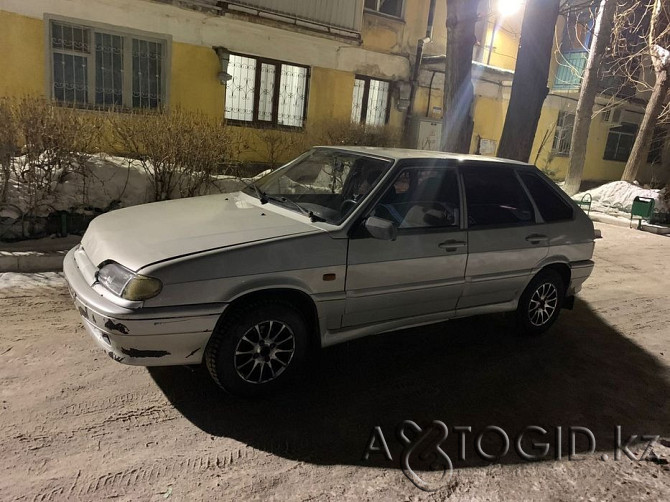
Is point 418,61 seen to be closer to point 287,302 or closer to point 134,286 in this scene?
point 287,302

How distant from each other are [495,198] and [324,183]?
58.1 inches

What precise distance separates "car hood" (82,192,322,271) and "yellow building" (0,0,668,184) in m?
6.33

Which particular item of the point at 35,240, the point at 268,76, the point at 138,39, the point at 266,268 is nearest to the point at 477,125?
the point at 268,76

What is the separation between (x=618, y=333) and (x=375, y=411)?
3158mm

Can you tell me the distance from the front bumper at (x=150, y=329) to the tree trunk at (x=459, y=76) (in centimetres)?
742

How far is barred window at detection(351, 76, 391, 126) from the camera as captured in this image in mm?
14373

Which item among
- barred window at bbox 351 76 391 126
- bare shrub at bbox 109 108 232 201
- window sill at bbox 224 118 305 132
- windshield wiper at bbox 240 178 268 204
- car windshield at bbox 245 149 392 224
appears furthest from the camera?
barred window at bbox 351 76 391 126

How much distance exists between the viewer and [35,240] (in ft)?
20.0

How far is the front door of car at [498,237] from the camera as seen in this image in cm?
422

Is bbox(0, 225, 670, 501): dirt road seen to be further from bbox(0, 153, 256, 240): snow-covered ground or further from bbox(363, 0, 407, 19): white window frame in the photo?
bbox(363, 0, 407, 19): white window frame

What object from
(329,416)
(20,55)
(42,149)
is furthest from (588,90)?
(329,416)

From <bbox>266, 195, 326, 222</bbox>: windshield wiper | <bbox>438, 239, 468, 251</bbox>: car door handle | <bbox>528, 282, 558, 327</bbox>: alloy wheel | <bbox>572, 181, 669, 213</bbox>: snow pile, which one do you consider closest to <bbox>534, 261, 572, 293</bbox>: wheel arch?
<bbox>528, 282, 558, 327</bbox>: alloy wheel

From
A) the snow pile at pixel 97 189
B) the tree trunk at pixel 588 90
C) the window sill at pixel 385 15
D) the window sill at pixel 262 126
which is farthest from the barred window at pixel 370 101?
the snow pile at pixel 97 189

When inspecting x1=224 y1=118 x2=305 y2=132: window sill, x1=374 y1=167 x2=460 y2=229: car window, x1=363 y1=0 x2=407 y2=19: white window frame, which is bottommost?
x1=374 y1=167 x2=460 y2=229: car window
